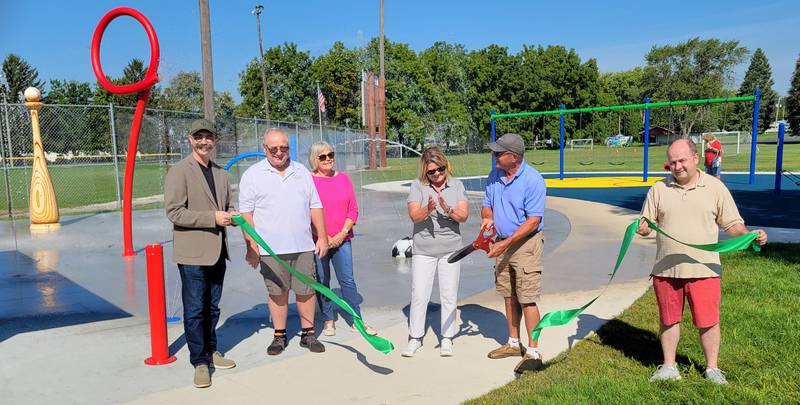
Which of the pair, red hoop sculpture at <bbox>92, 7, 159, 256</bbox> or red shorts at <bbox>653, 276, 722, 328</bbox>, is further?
red hoop sculpture at <bbox>92, 7, 159, 256</bbox>

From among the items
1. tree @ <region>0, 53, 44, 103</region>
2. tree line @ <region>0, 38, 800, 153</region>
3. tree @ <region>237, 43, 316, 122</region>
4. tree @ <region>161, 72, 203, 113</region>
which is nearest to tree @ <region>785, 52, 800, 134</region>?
tree line @ <region>0, 38, 800, 153</region>

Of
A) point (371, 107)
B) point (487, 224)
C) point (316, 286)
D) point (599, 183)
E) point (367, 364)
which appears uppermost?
point (371, 107)

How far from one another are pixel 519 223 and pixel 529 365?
1016 mm

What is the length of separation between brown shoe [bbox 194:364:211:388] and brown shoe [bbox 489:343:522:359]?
6.73ft

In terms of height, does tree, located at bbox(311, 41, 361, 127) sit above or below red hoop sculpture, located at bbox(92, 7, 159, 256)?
above

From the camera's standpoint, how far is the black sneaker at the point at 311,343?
455cm

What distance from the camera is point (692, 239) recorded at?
3572 millimetres

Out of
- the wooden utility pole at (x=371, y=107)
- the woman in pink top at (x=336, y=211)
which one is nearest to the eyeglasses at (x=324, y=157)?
the woman in pink top at (x=336, y=211)

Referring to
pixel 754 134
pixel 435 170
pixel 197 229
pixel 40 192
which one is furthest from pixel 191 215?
pixel 754 134

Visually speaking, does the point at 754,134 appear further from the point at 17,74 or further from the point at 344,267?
the point at 17,74

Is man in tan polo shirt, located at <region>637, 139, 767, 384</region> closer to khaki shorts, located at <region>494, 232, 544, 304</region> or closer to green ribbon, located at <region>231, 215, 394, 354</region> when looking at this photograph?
khaki shorts, located at <region>494, 232, 544, 304</region>

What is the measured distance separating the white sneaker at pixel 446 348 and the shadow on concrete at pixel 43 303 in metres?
3.16

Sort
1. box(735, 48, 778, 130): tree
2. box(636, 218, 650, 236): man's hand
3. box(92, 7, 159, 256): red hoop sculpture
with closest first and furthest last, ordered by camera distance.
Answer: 1. box(636, 218, 650, 236): man's hand
2. box(92, 7, 159, 256): red hoop sculpture
3. box(735, 48, 778, 130): tree

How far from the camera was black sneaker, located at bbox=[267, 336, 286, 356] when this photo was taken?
14.8ft
